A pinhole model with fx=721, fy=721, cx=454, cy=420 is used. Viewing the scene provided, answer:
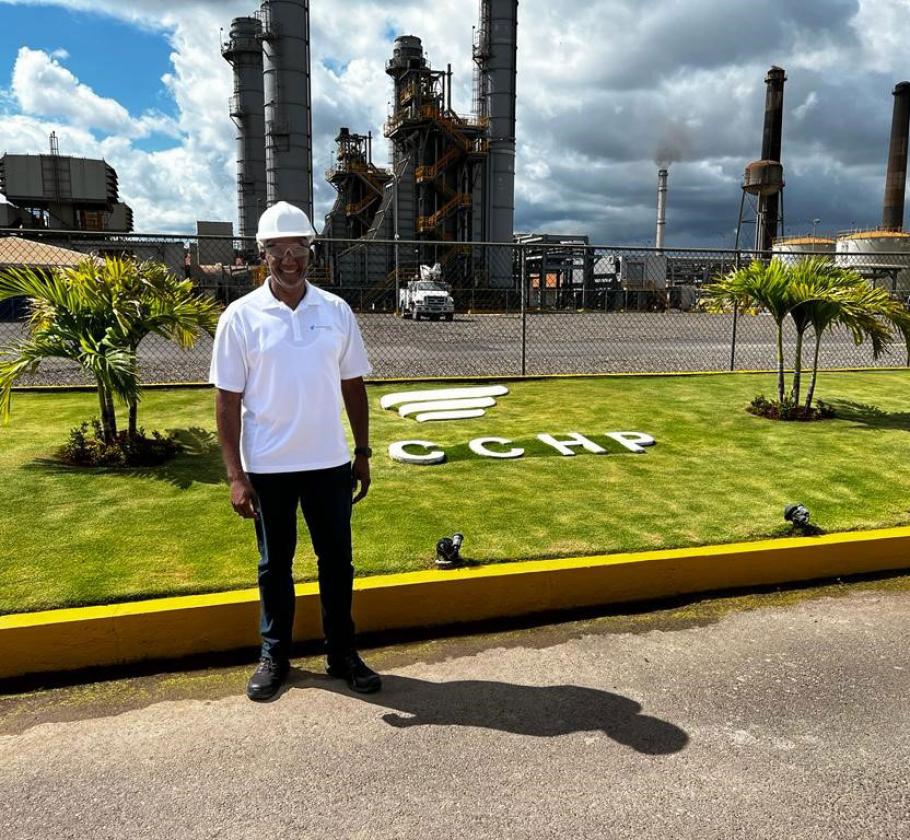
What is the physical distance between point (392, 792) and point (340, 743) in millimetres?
382

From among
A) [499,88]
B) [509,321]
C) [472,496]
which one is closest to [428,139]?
[499,88]

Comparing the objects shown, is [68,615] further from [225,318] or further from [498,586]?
[498,586]

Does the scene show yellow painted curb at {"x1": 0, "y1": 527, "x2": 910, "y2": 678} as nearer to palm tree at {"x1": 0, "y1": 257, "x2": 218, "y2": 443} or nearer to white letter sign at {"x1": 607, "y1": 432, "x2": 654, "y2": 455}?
white letter sign at {"x1": 607, "y1": 432, "x2": 654, "y2": 455}

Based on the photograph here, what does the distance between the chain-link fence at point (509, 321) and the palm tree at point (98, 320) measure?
3.46ft

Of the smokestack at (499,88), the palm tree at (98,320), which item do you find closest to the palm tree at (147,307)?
the palm tree at (98,320)

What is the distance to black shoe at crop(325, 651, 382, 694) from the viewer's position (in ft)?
10.8

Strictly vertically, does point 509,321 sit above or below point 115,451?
above

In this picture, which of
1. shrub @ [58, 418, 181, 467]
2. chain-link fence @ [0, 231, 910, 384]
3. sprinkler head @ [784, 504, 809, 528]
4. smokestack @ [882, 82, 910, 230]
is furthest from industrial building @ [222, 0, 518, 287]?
sprinkler head @ [784, 504, 809, 528]

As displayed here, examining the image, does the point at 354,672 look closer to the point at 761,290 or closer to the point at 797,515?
the point at 797,515

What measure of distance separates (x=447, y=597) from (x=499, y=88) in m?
48.1

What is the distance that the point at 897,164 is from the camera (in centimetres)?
5731

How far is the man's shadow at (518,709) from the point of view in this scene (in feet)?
9.79

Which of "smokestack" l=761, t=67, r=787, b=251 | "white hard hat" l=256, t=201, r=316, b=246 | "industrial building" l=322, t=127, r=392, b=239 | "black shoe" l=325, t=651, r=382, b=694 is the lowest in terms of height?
"black shoe" l=325, t=651, r=382, b=694

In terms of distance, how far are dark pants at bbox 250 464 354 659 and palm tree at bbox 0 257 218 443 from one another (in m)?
3.22
